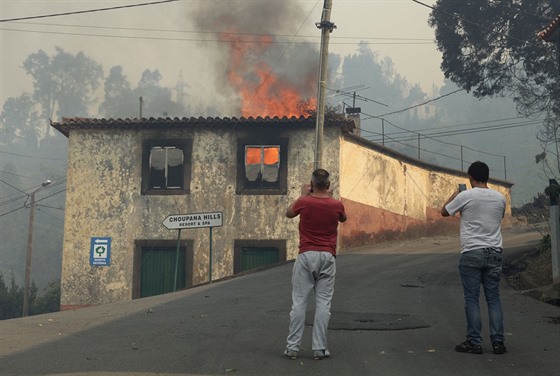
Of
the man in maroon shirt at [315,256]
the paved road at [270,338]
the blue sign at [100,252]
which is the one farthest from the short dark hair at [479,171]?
the blue sign at [100,252]

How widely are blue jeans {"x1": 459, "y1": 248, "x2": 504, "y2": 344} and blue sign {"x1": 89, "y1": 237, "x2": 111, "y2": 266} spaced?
65.8 feet

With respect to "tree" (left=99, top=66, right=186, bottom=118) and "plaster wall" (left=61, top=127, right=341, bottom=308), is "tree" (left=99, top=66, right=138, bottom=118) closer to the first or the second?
"tree" (left=99, top=66, right=186, bottom=118)

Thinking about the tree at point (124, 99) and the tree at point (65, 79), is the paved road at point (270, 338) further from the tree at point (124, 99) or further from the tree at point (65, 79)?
the tree at point (65, 79)

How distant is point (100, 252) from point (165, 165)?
3.75 meters

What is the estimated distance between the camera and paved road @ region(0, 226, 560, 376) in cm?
636

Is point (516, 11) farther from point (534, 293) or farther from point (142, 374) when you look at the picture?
point (142, 374)

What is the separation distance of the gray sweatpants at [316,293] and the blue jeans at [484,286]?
132 cm

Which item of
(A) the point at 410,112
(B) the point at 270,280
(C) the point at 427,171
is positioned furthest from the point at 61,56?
(B) the point at 270,280

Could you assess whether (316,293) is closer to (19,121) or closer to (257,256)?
(257,256)

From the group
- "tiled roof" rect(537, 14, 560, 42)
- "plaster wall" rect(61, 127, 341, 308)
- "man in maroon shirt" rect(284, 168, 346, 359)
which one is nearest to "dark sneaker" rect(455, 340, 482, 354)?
"man in maroon shirt" rect(284, 168, 346, 359)

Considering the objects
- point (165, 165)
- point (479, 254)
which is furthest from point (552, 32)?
point (165, 165)

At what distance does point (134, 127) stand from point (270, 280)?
11.0 m

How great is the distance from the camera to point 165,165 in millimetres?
25828

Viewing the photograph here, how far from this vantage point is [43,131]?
149 meters
